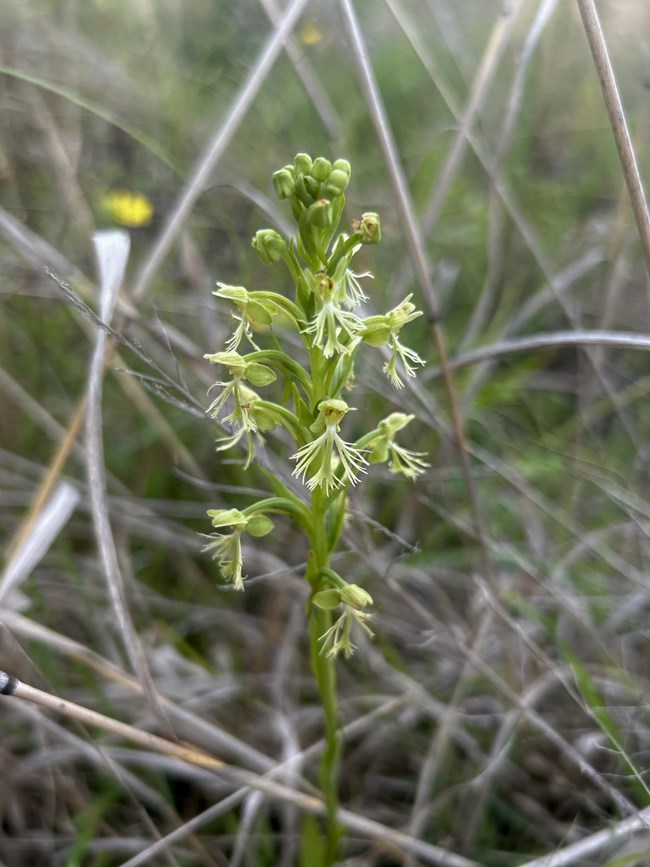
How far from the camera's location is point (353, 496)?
1.30 m

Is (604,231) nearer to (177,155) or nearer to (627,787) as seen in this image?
(177,155)

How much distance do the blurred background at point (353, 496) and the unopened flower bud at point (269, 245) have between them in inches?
8.0

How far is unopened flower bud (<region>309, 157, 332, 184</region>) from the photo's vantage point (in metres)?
0.86

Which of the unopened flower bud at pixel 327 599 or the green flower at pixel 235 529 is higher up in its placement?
the green flower at pixel 235 529

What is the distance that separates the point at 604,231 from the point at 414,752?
1.75m

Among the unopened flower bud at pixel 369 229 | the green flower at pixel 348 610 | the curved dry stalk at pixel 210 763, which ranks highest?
the unopened flower bud at pixel 369 229

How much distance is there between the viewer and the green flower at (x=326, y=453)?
→ 90cm

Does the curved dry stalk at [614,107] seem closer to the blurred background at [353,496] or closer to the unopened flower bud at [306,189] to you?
the blurred background at [353,496]

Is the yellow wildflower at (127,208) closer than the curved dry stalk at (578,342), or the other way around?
the curved dry stalk at (578,342)

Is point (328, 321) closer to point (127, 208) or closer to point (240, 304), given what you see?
point (240, 304)

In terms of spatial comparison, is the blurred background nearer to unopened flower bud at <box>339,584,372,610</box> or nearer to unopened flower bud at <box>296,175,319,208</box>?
unopened flower bud at <box>339,584,372,610</box>

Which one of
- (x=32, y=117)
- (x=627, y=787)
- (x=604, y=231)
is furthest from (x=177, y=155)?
(x=627, y=787)

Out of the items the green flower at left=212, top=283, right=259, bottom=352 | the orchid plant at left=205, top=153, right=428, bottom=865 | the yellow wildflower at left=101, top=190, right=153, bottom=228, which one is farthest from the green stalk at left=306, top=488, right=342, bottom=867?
the yellow wildflower at left=101, top=190, right=153, bottom=228

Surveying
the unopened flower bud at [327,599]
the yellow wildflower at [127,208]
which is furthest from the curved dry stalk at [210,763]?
the yellow wildflower at [127,208]
